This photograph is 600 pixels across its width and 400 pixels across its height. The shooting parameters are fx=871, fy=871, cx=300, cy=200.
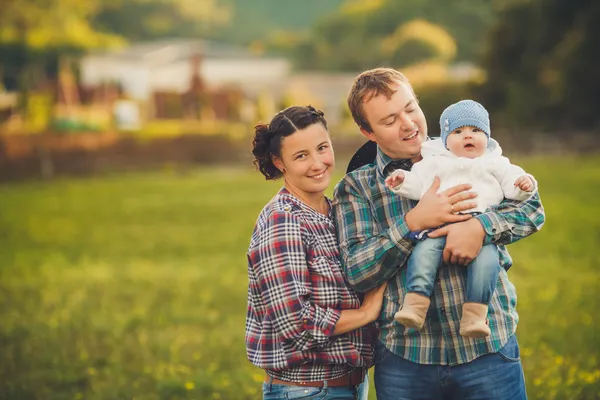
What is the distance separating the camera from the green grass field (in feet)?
24.1

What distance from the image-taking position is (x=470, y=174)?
11.0ft

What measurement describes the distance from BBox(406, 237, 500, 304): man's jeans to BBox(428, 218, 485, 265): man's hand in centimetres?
3

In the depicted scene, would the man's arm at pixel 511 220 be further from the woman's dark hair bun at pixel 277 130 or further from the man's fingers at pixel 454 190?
the woman's dark hair bun at pixel 277 130

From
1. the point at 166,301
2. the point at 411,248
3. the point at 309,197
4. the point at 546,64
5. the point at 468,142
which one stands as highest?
the point at 546,64

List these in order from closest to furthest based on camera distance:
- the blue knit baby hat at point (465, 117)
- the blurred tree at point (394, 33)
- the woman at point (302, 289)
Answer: the blue knit baby hat at point (465, 117) < the woman at point (302, 289) < the blurred tree at point (394, 33)

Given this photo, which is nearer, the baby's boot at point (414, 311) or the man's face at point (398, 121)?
the baby's boot at point (414, 311)

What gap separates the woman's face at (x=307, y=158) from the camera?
142 inches

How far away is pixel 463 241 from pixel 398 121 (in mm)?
567

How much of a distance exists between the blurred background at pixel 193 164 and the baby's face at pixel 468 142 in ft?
11.8

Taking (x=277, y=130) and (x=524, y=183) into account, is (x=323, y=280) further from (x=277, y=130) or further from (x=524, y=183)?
(x=524, y=183)

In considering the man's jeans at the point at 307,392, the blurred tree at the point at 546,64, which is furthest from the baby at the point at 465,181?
the blurred tree at the point at 546,64

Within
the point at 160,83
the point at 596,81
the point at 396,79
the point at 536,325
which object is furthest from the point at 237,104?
the point at 396,79

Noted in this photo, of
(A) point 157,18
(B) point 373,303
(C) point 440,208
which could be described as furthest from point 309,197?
(A) point 157,18

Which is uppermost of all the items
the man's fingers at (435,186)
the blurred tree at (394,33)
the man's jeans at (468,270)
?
the blurred tree at (394,33)
